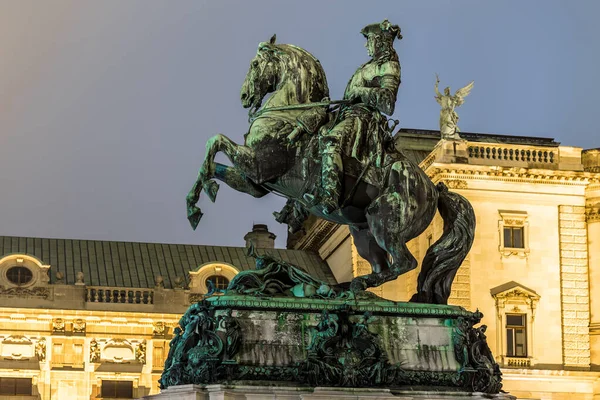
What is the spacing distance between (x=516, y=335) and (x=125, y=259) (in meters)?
16.6

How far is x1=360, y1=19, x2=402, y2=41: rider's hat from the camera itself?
16031mm

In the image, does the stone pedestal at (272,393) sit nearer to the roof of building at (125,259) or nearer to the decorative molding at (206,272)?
the roof of building at (125,259)

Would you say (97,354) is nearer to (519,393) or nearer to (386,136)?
(519,393)

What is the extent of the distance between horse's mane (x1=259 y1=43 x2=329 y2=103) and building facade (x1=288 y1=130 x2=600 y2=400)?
38.3m

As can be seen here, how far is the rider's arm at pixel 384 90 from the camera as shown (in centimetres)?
1566

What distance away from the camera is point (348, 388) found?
47.4ft

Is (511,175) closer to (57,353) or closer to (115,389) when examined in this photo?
(115,389)

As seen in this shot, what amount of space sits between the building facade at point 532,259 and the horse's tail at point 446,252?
124 ft

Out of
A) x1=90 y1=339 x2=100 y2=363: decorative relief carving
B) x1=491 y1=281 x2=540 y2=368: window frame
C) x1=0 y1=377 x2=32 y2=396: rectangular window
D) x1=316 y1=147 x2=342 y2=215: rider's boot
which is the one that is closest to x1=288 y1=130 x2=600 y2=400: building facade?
x1=491 y1=281 x2=540 y2=368: window frame

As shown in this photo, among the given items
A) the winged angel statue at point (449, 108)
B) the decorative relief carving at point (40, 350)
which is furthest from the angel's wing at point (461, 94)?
the decorative relief carving at point (40, 350)

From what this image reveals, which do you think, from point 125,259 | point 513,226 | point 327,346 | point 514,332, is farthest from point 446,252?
point 125,259

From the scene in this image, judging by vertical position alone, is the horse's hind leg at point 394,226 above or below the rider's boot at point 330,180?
below

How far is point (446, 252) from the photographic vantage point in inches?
627

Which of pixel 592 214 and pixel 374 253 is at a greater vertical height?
pixel 592 214
